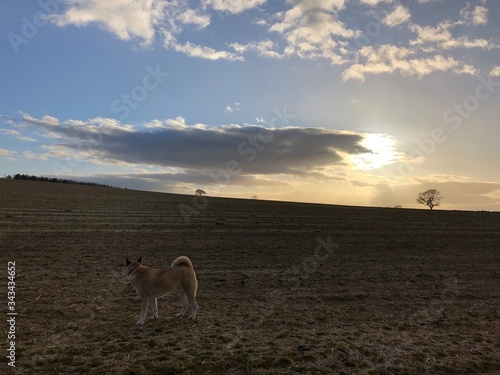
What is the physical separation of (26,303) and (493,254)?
23.1 m

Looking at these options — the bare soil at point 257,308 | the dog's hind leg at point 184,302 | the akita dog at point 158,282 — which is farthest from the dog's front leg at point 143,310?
the dog's hind leg at point 184,302

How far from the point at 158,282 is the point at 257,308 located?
2.89m

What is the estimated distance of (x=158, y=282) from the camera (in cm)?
802

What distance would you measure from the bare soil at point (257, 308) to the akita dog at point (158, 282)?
44 cm

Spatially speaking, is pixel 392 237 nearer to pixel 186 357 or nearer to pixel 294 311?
pixel 294 311

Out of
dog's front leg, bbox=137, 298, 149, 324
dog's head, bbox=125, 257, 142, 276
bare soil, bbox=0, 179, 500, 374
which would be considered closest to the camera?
bare soil, bbox=0, 179, 500, 374

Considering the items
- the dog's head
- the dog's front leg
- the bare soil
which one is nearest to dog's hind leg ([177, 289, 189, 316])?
the bare soil

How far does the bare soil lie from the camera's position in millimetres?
6195

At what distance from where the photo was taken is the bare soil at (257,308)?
244 inches

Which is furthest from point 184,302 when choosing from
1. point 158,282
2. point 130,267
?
point 130,267

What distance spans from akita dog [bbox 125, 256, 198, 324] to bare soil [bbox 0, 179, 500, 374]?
44 cm

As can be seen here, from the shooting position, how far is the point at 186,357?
6062mm

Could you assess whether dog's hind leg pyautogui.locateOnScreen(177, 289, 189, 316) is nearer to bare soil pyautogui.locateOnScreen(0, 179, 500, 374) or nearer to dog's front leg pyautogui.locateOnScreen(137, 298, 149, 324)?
bare soil pyautogui.locateOnScreen(0, 179, 500, 374)

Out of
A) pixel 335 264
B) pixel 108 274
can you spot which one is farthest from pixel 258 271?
pixel 108 274
